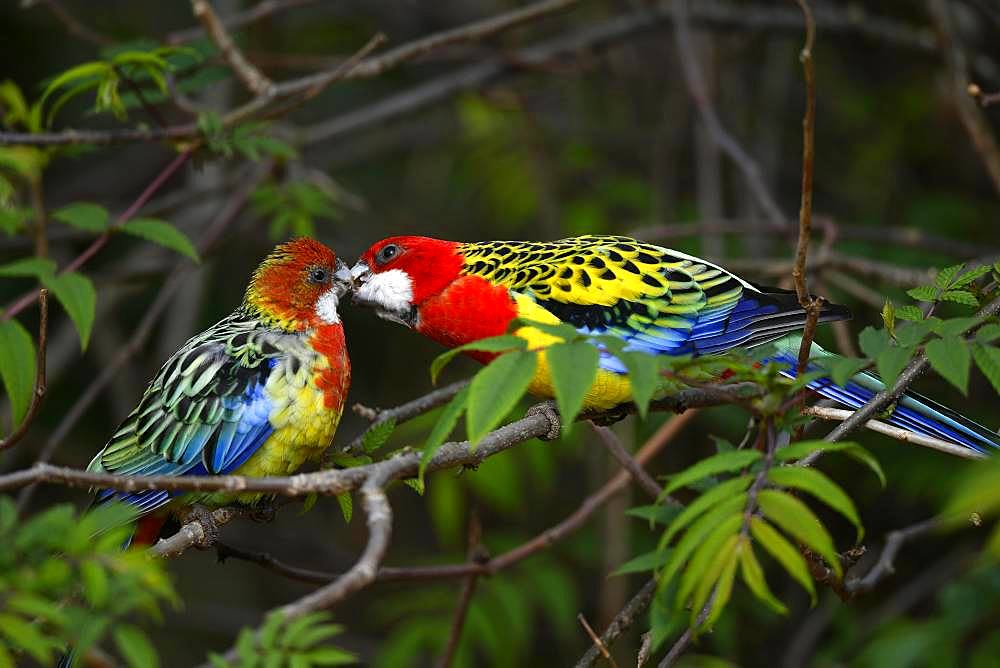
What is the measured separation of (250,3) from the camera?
741 centimetres

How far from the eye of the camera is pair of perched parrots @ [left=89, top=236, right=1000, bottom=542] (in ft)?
11.2

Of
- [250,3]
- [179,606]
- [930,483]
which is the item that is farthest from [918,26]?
[179,606]

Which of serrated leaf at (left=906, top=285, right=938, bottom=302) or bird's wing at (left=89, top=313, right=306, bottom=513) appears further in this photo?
bird's wing at (left=89, top=313, right=306, bottom=513)

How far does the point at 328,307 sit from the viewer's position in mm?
3902

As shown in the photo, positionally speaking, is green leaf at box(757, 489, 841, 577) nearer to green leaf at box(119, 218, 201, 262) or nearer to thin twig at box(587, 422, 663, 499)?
thin twig at box(587, 422, 663, 499)

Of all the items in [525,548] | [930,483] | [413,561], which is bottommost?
[413,561]

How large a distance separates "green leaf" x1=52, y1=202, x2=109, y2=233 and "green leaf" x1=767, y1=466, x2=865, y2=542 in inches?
98.2

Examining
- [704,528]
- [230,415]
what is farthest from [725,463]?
[230,415]

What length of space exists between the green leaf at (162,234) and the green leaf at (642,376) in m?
1.78

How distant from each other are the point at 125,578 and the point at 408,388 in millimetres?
5809

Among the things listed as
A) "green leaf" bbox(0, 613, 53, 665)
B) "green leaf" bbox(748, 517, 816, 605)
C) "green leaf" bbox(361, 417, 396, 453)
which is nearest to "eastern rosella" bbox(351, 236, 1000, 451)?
"green leaf" bbox(361, 417, 396, 453)

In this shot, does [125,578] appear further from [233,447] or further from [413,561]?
[413,561]

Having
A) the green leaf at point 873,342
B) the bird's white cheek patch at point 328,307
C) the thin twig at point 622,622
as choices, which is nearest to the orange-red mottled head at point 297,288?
the bird's white cheek patch at point 328,307

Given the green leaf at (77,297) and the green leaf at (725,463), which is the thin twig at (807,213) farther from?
the green leaf at (77,297)
